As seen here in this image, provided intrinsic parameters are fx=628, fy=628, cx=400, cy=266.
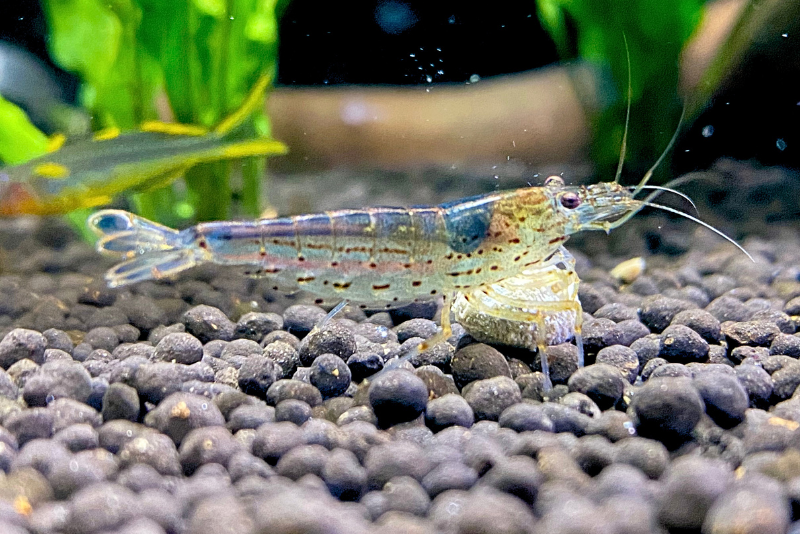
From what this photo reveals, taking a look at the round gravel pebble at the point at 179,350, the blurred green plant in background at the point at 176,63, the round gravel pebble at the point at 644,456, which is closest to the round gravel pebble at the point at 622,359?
the round gravel pebble at the point at 644,456

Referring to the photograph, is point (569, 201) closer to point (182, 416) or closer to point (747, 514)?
point (747, 514)

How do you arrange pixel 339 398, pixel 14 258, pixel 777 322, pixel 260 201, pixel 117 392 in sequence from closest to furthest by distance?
1. pixel 117 392
2. pixel 339 398
3. pixel 777 322
4. pixel 14 258
5. pixel 260 201

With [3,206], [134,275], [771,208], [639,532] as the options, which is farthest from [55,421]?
[771,208]

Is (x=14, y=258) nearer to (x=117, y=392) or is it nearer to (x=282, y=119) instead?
(x=282, y=119)

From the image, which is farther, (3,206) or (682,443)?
(3,206)

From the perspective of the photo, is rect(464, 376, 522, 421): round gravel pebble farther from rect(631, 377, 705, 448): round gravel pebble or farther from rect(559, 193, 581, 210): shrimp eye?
rect(559, 193, 581, 210): shrimp eye

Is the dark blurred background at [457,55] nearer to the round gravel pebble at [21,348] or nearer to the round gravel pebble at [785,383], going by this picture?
the round gravel pebble at [785,383]

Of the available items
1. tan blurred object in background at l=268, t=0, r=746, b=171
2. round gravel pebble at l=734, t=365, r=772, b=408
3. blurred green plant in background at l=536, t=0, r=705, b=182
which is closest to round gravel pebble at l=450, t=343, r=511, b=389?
round gravel pebble at l=734, t=365, r=772, b=408
